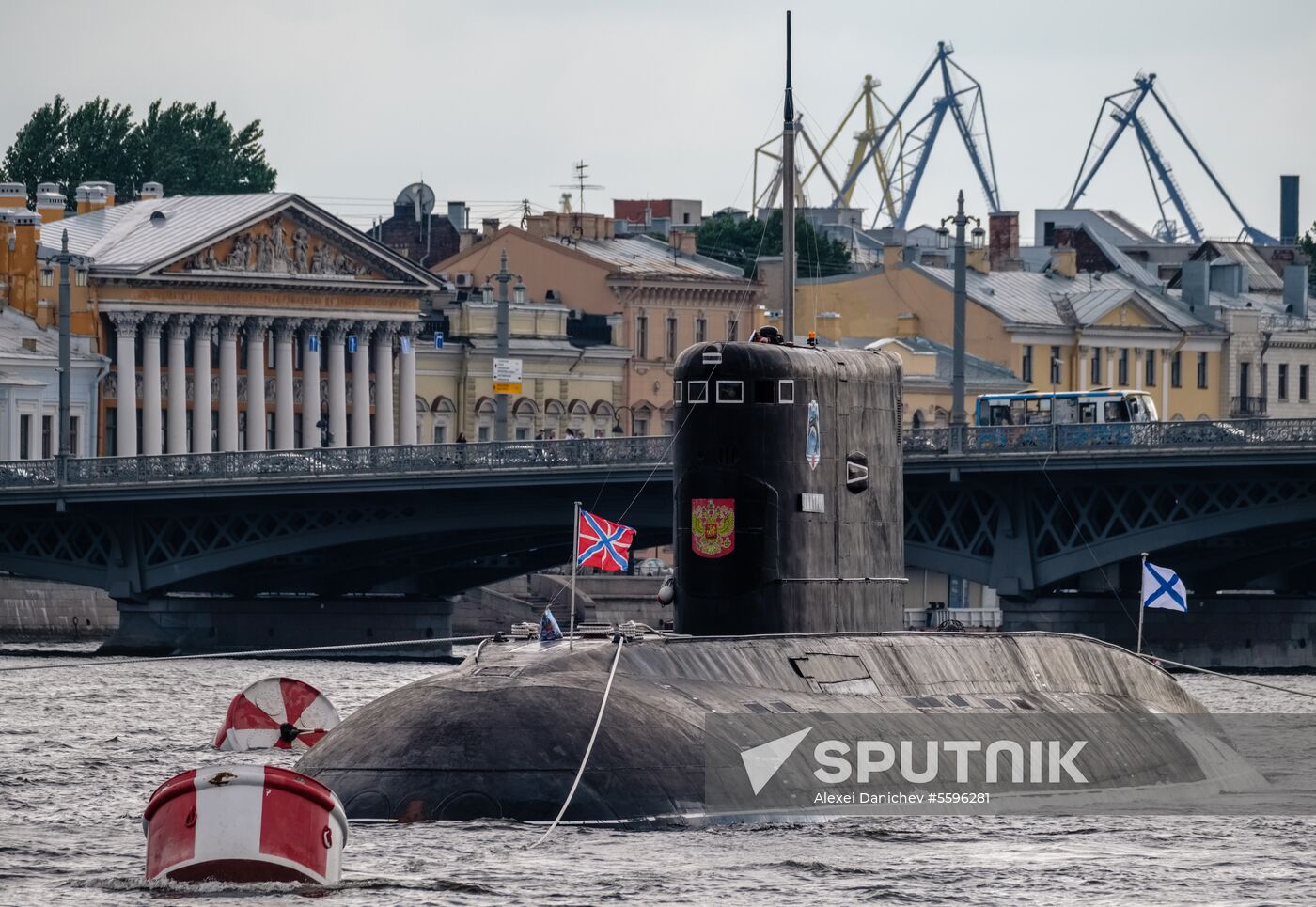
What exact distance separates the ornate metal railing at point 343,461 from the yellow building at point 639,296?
34969 mm

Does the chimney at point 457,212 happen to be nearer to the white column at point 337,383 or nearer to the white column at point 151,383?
the white column at point 337,383

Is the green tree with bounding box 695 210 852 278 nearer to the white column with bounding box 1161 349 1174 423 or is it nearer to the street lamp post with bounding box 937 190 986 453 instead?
the white column with bounding box 1161 349 1174 423

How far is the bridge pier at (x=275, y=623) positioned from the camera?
74.8 meters

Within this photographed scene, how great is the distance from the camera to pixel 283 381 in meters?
102

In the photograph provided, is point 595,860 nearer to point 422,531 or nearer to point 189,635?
point 422,531

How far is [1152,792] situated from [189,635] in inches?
1842

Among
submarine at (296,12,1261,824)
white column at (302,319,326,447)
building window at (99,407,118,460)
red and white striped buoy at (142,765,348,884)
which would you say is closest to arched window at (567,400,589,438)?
white column at (302,319,326,447)

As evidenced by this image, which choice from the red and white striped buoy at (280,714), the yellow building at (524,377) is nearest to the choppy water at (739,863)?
the red and white striped buoy at (280,714)

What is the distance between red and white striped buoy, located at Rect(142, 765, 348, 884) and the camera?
22.2 metres

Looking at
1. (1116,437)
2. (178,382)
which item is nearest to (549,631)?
(1116,437)

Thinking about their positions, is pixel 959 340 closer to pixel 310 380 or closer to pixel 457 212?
pixel 310 380

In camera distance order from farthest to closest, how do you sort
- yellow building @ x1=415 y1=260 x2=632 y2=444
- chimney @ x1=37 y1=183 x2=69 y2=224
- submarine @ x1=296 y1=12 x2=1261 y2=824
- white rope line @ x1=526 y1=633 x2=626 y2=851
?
yellow building @ x1=415 y1=260 x2=632 y2=444 < chimney @ x1=37 y1=183 x2=69 y2=224 < submarine @ x1=296 y1=12 x2=1261 y2=824 < white rope line @ x1=526 y1=633 x2=626 y2=851

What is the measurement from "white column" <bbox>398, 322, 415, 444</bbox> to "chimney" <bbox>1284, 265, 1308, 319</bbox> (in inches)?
1501

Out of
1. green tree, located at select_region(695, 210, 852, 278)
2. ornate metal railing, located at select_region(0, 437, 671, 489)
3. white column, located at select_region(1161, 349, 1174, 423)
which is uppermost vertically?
green tree, located at select_region(695, 210, 852, 278)
